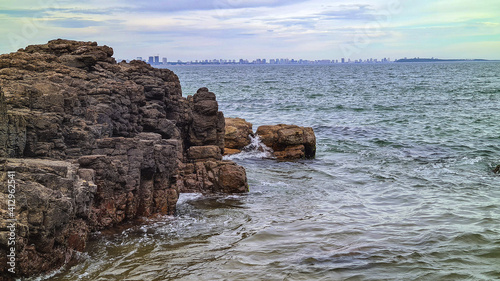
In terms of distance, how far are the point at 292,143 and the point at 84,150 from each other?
12.2m

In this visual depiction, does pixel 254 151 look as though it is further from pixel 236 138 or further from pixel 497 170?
pixel 497 170

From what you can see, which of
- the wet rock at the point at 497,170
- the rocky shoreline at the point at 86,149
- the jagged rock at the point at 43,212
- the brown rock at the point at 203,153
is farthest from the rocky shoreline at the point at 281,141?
the jagged rock at the point at 43,212

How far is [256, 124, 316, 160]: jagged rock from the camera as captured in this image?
21078 millimetres

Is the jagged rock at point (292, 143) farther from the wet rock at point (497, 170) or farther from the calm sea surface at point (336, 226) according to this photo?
the wet rock at point (497, 170)

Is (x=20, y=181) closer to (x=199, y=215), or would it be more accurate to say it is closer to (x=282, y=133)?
(x=199, y=215)

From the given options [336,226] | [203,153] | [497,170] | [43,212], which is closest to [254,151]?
[203,153]

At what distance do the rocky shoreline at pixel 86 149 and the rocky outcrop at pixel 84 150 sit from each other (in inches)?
0.9

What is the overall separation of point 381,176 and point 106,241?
11398mm

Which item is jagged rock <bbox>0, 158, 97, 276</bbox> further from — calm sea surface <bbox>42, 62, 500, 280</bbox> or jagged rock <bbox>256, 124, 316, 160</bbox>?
jagged rock <bbox>256, 124, 316, 160</bbox>

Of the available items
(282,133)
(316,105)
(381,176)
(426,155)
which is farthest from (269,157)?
(316,105)

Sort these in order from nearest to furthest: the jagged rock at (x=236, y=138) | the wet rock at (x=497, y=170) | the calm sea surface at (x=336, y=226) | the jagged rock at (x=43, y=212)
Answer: the jagged rock at (x=43, y=212) → the calm sea surface at (x=336, y=226) → the wet rock at (x=497, y=170) → the jagged rock at (x=236, y=138)

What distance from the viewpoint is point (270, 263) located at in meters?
9.73

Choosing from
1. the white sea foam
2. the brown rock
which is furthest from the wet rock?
the brown rock

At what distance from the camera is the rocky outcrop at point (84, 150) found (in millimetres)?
8055
